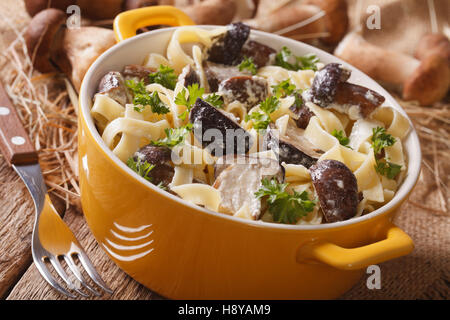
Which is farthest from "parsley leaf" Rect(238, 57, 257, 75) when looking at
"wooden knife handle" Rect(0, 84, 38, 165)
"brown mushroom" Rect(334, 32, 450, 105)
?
"brown mushroom" Rect(334, 32, 450, 105)

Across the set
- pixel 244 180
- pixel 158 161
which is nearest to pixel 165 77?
pixel 158 161

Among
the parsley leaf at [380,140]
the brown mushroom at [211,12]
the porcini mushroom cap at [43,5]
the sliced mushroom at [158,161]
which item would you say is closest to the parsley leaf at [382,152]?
the parsley leaf at [380,140]

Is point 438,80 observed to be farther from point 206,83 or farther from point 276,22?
point 206,83

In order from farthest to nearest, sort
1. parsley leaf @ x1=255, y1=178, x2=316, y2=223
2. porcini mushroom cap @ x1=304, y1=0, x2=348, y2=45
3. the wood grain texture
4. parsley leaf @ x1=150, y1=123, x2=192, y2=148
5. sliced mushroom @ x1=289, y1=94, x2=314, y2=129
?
porcini mushroom cap @ x1=304, y1=0, x2=348, y2=45, sliced mushroom @ x1=289, y1=94, x2=314, y2=129, the wood grain texture, parsley leaf @ x1=150, y1=123, x2=192, y2=148, parsley leaf @ x1=255, y1=178, x2=316, y2=223

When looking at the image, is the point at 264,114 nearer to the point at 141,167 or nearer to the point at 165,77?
the point at 165,77

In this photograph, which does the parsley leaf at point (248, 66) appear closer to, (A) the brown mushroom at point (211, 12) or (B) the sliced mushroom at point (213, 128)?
(B) the sliced mushroom at point (213, 128)

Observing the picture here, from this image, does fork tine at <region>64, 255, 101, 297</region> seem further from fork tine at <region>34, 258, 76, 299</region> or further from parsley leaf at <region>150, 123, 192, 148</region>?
parsley leaf at <region>150, 123, 192, 148</region>

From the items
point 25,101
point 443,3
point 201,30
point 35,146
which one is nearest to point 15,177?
point 35,146

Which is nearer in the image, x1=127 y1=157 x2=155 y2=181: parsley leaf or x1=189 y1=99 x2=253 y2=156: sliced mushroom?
x1=127 y1=157 x2=155 y2=181: parsley leaf
